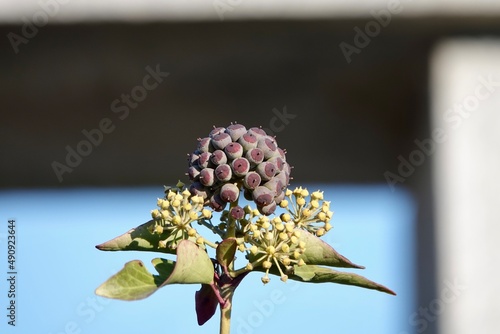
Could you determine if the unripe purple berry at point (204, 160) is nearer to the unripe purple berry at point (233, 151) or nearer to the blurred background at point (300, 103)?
the unripe purple berry at point (233, 151)

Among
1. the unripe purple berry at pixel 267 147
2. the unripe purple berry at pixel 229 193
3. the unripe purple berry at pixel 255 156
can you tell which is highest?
the unripe purple berry at pixel 267 147

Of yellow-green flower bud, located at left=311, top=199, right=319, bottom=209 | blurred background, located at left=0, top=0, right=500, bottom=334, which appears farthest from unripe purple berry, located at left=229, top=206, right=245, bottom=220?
blurred background, located at left=0, top=0, right=500, bottom=334

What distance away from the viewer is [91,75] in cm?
338

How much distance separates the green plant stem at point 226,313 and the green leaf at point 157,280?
22 millimetres

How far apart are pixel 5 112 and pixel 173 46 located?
96cm

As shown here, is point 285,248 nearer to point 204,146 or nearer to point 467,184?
point 204,146

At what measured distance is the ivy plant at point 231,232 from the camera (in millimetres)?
595

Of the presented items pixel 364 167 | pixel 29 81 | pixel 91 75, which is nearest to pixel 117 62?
pixel 91 75

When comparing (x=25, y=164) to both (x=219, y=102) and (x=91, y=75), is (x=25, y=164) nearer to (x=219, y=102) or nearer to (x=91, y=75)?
(x=91, y=75)

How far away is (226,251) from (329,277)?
0.30 ft

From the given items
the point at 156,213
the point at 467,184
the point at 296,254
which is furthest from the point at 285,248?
the point at 467,184

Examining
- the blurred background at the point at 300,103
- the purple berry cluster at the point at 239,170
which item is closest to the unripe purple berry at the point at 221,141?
the purple berry cluster at the point at 239,170

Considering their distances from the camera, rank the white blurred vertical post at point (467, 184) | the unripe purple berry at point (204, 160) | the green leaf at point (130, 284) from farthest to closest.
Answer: the white blurred vertical post at point (467, 184), the unripe purple berry at point (204, 160), the green leaf at point (130, 284)

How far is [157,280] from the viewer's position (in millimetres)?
599
